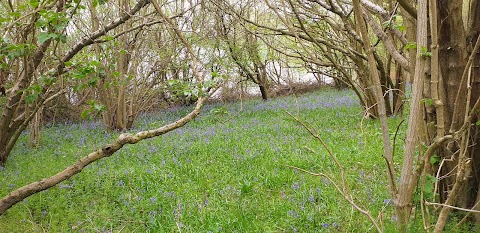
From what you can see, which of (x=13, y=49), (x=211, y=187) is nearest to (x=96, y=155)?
(x=13, y=49)

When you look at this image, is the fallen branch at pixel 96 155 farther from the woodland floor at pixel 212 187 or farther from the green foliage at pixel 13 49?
the green foliage at pixel 13 49

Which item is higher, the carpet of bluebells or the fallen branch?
the fallen branch

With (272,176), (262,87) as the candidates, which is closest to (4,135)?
(272,176)

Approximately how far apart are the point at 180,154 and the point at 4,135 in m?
2.70

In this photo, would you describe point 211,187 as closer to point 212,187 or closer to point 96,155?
point 212,187

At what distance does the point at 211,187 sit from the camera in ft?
15.7

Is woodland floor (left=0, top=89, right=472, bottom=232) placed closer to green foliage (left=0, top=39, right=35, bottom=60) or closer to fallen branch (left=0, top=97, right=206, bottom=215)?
fallen branch (left=0, top=97, right=206, bottom=215)

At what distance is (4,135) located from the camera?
19.9ft

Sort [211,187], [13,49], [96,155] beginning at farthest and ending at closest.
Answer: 1. [211,187]
2. [13,49]
3. [96,155]

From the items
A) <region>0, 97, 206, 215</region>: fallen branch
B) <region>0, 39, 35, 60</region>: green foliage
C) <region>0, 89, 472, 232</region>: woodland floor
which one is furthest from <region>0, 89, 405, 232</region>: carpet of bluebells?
<region>0, 39, 35, 60</region>: green foliage

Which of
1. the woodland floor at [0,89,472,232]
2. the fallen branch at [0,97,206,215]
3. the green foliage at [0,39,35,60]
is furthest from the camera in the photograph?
the woodland floor at [0,89,472,232]

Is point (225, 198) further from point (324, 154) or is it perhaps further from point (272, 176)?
point (324, 154)

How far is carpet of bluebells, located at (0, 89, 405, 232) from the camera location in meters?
3.78

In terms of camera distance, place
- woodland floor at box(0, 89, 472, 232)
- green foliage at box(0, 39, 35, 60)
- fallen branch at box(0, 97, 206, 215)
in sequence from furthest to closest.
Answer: woodland floor at box(0, 89, 472, 232) → green foliage at box(0, 39, 35, 60) → fallen branch at box(0, 97, 206, 215)
